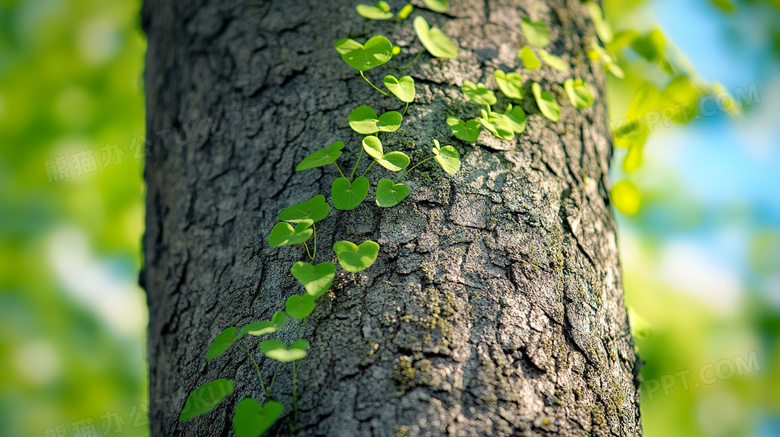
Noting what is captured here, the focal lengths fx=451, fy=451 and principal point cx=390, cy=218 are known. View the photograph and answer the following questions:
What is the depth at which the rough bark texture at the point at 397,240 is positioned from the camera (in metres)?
0.82

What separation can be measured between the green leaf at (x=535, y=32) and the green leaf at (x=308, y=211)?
2.43 ft

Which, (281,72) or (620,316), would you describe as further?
(281,72)

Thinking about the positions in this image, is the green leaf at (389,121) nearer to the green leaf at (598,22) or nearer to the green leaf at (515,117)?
the green leaf at (515,117)

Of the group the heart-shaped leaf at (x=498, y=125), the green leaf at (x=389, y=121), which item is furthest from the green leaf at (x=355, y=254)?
the heart-shaped leaf at (x=498, y=125)

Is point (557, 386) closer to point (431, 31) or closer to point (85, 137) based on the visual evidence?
point (431, 31)

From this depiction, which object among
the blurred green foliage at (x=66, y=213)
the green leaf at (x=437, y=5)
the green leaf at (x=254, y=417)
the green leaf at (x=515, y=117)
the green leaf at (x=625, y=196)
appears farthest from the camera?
the blurred green foliage at (x=66, y=213)

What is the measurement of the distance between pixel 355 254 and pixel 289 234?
0.15 metres

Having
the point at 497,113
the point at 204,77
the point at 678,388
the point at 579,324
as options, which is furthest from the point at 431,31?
the point at 678,388

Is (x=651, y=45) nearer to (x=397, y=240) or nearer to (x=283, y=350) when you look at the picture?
(x=397, y=240)

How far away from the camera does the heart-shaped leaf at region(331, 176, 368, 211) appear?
3.12ft

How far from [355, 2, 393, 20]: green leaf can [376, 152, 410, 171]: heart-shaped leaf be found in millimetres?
394

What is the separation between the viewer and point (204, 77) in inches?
51.6

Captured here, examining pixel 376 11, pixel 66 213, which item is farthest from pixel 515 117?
pixel 66 213

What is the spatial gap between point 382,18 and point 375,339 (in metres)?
0.79
